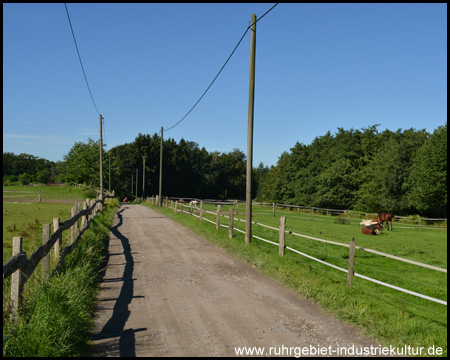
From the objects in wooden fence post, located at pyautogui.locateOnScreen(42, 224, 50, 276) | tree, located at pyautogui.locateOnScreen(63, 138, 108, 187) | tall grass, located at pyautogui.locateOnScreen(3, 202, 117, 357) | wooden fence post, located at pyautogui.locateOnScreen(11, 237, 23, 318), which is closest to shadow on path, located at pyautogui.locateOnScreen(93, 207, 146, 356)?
tall grass, located at pyautogui.locateOnScreen(3, 202, 117, 357)

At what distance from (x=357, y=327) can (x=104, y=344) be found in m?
4.02

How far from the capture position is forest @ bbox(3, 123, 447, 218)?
48406 mm

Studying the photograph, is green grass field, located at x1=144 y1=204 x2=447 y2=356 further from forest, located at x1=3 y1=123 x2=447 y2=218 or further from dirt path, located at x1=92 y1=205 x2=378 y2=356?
forest, located at x1=3 y1=123 x2=447 y2=218

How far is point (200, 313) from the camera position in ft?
22.1

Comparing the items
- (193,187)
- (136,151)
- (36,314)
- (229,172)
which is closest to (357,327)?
(36,314)

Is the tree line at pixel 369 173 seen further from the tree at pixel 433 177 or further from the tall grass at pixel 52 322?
the tall grass at pixel 52 322

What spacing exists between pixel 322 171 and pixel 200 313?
73.7 metres

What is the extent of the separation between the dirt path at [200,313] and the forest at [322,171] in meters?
44.0

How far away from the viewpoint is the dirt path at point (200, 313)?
5.47 meters

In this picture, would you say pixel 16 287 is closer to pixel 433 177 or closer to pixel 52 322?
pixel 52 322

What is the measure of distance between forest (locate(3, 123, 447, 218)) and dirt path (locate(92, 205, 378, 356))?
144 ft

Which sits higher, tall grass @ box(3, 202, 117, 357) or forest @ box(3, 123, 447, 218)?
forest @ box(3, 123, 447, 218)

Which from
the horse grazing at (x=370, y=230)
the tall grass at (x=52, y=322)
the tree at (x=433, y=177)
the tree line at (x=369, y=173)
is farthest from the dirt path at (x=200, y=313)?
the tree line at (x=369, y=173)

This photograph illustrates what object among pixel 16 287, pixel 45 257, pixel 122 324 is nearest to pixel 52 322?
pixel 16 287
